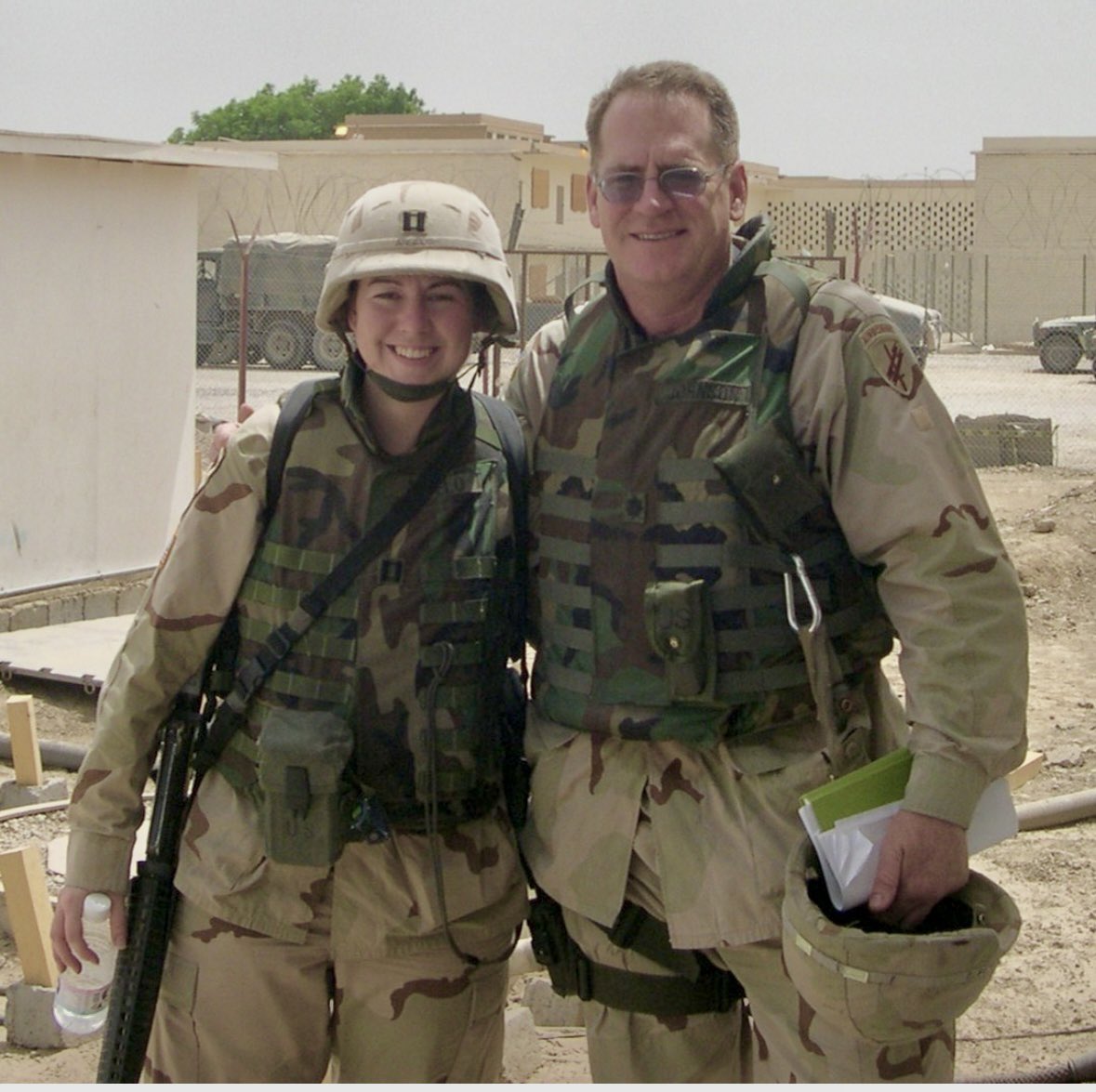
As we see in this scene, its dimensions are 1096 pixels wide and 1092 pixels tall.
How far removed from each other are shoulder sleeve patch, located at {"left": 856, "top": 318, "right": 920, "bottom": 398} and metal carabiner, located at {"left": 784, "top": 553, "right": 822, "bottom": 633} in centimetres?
30

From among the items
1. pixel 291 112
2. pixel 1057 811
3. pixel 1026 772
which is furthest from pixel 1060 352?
pixel 291 112

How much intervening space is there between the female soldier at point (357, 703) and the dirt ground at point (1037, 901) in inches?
60.0

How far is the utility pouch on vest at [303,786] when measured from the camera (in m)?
2.61

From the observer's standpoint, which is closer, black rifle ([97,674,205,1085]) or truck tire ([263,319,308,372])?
black rifle ([97,674,205,1085])

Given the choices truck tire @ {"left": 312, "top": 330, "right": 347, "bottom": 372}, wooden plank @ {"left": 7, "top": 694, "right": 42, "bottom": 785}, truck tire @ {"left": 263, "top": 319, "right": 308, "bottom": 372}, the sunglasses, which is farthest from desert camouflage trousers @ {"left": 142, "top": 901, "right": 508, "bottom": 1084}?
truck tire @ {"left": 263, "top": 319, "right": 308, "bottom": 372}

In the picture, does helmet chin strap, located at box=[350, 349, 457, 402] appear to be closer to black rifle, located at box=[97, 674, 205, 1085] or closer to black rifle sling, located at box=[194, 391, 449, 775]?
black rifle sling, located at box=[194, 391, 449, 775]

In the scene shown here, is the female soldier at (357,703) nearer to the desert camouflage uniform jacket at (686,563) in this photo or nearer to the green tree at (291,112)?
the desert camouflage uniform jacket at (686,563)

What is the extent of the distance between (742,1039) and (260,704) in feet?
3.25

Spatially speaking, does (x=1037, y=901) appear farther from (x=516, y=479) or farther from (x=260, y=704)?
(x=260, y=704)

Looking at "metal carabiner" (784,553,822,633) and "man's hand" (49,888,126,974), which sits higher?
"metal carabiner" (784,553,822,633)

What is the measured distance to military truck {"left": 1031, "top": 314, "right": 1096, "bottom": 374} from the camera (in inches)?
1011

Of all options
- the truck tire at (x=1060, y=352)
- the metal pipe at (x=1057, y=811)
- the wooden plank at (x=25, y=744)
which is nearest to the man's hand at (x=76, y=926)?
the wooden plank at (x=25, y=744)

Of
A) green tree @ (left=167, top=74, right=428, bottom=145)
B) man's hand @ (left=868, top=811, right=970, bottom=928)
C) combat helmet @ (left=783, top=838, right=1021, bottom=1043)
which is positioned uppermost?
green tree @ (left=167, top=74, right=428, bottom=145)

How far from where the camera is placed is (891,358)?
8.29 ft
